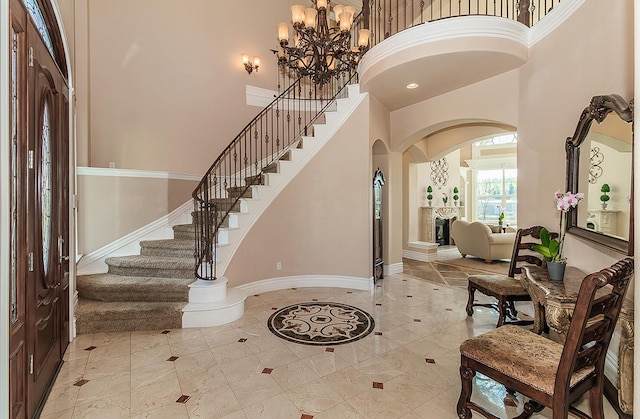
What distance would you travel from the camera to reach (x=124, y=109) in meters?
5.09

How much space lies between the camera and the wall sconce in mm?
5957

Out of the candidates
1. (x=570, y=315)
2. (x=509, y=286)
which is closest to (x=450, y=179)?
(x=509, y=286)

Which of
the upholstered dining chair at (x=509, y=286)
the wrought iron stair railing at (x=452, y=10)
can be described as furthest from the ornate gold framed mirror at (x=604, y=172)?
the wrought iron stair railing at (x=452, y=10)

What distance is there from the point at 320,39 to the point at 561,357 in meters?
Result: 3.73

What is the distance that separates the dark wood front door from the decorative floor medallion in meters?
1.94

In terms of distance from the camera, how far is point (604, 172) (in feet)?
8.28

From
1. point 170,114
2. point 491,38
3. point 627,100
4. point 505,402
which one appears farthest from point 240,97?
point 505,402

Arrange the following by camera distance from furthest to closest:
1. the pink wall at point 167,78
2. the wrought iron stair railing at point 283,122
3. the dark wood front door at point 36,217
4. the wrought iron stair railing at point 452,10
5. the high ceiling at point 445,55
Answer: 1. the wrought iron stair railing at point 283,122
2. the pink wall at point 167,78
3. the wrought iron stair railing at point 452,10
4. the high ceiling at point 445,55
5. the dark wood front door at point 36,217

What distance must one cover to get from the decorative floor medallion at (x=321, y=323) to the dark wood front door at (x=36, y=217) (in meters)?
1.94

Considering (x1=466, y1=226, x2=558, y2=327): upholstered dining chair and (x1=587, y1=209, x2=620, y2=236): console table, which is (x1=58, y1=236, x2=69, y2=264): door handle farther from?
(x1=587, y1=209, x2=620, y2=236): console table

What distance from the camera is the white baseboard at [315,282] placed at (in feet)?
16.3

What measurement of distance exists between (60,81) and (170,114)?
9.39 ft

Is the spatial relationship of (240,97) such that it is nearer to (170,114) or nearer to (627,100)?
(170,114)

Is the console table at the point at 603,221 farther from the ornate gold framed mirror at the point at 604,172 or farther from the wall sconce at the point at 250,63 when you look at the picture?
the wall sconce at the point at 250,63
